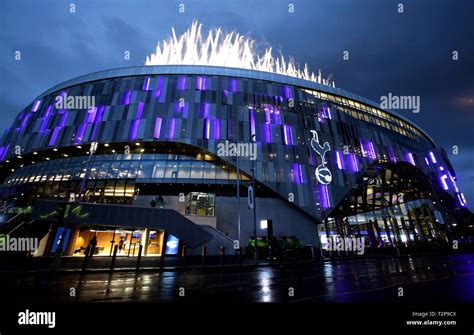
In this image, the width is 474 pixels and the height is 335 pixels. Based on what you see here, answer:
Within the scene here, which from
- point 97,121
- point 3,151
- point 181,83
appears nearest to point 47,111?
point 3,151

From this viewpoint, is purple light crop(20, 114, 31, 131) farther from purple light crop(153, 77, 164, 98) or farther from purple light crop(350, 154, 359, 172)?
purple light crop(350, 154, 359, 172)

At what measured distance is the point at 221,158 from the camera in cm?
3011

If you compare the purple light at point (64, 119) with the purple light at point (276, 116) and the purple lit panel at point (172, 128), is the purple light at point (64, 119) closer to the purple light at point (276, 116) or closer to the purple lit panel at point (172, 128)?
the purple lit panel at point (172, 128)

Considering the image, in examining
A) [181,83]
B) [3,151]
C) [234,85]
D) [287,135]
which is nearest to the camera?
[287,135]

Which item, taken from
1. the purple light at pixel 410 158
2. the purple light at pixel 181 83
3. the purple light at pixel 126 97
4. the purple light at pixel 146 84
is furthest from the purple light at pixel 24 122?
the purple light at pixel 410 158

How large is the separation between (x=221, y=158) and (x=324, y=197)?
50.3ft

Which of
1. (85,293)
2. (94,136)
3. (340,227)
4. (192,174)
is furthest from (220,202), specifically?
(85,293)

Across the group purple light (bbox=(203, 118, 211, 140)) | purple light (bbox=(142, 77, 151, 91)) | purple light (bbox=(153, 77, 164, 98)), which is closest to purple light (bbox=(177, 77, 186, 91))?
purple light (bbox=(153, 77, 164, 98))

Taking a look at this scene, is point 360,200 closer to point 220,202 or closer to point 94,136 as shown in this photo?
point 220,202

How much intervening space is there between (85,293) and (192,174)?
2374cm

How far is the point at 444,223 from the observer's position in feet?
136

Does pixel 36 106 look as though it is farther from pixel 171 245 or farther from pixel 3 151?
pixel 171 245

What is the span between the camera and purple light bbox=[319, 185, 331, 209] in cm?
→ 3048

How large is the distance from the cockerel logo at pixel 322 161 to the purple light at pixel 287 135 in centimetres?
367
